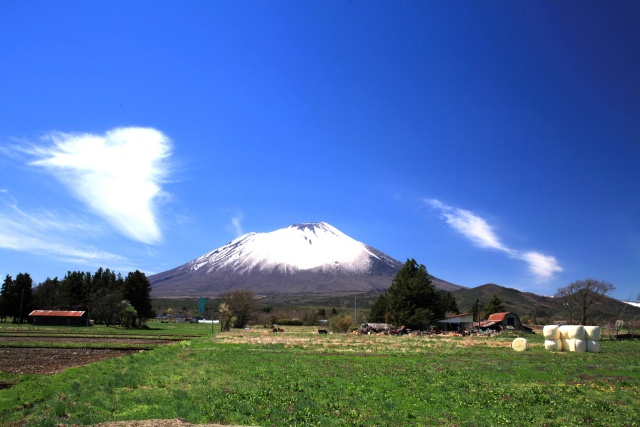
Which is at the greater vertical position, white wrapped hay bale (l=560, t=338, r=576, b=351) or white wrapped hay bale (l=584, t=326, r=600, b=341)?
white wrapped hay bale (l=584, t=326, r=600, b=341)

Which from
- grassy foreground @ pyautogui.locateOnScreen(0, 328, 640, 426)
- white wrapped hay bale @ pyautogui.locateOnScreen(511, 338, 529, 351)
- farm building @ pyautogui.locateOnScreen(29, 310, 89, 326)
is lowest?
farm building @ pyautogui.locateOnScreen(29, 310, 89, 326)

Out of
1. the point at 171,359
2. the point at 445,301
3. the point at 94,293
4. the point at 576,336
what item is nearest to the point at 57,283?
the point at 94,293

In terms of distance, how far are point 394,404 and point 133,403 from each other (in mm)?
7895

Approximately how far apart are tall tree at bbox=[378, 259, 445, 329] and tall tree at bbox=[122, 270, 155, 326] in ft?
187

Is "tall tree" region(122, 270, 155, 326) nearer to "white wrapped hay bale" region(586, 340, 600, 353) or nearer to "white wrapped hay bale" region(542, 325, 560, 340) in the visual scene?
"white wrapped hay bale" region(542, 325, 560, 340)

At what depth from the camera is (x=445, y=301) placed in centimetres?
10650

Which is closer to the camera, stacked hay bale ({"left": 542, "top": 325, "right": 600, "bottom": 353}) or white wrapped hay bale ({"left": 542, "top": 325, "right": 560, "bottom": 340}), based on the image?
stacked hay bale ({"left": 542, "top": 325, "right": 600, "bottom": 353})

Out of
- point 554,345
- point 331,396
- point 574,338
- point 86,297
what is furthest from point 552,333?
point 86,297

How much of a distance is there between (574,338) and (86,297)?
4304 inches

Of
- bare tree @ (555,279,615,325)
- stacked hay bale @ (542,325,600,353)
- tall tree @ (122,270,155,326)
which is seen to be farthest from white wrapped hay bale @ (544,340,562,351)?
tall tree @ (122,270,155,326)

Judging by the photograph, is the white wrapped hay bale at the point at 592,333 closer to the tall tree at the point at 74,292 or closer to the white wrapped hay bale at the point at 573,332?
the white wrapped hay bale at the point at 573,332

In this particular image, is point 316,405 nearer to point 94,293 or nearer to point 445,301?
point 445,301

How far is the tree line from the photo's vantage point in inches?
3878

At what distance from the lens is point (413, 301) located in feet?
269
